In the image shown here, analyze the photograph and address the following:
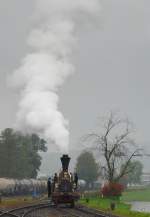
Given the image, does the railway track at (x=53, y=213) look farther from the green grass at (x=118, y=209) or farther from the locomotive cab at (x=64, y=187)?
the locomotive cab at (x=64, y=187)

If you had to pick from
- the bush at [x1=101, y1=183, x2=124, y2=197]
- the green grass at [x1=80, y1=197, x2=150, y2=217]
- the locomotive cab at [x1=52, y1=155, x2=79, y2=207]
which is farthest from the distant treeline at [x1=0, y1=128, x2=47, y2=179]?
the locomotive cab at [x1=52, y1=155, x2=79, y2=207]

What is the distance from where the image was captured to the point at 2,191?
82375 mm

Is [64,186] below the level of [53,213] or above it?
above

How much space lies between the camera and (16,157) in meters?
134

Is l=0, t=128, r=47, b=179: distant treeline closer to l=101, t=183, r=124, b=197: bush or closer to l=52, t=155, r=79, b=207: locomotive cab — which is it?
l=101, t=183, r=124, b=197: bush

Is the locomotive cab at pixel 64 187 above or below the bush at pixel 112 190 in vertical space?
below

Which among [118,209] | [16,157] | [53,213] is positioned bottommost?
[53,213]

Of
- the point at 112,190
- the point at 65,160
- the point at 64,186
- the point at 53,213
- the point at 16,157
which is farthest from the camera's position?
the point at 16,157

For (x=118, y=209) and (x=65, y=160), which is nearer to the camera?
(x=65, y=160)

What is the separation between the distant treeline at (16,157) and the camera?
432 ft

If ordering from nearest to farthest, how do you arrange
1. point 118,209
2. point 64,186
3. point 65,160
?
point 65,160 < point 64,186 < point 118,209

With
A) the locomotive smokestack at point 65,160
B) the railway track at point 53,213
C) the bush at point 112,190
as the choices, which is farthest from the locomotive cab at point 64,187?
the bush at point 112,190

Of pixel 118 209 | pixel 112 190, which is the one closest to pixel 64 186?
pixel 118 209

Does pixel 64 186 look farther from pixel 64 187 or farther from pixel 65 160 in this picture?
pixel 65 160
